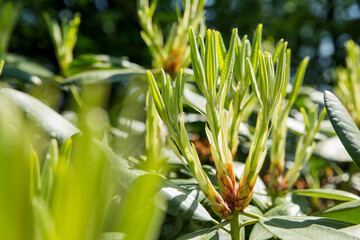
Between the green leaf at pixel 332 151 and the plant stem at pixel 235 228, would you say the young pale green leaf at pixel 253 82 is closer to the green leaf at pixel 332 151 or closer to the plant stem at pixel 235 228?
the plant stem at pixel 235 228

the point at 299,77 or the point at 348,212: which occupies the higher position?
the point at 299,77

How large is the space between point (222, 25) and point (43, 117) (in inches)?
91.8

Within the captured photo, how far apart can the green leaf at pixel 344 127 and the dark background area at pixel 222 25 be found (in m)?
2.15

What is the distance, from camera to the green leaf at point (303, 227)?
49 cm

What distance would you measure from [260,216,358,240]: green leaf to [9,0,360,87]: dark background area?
2.20m

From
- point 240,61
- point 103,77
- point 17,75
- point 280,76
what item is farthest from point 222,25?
point 280,76

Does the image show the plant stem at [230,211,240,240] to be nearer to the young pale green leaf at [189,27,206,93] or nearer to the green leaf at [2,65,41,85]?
the young pale green leaf at [189,27,206,93]

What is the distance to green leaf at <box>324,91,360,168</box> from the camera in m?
0.55

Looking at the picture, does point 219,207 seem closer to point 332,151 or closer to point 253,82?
point 253,82

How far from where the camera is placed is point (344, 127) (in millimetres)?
564

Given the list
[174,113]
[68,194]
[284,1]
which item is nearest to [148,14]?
[174,113]

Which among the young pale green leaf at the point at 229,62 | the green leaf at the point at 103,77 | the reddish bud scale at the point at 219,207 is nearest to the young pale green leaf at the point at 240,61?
the young pale green leaf at the point at 229,62

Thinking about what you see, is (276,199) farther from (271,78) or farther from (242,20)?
(242,20)

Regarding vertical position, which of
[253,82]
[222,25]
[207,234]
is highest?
[222,25]
